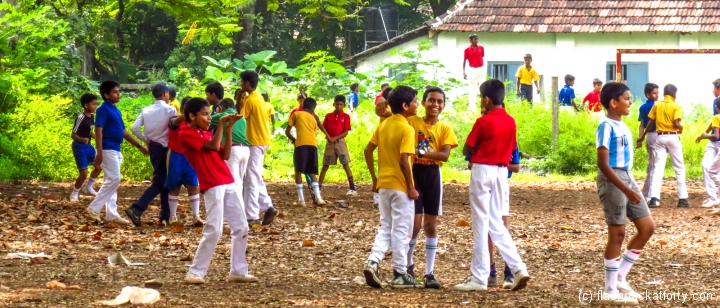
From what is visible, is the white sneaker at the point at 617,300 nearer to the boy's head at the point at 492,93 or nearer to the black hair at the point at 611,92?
the black hair at the point at 611,92

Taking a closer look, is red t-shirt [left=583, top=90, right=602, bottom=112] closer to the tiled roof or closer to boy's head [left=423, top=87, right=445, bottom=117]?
the tiled roof

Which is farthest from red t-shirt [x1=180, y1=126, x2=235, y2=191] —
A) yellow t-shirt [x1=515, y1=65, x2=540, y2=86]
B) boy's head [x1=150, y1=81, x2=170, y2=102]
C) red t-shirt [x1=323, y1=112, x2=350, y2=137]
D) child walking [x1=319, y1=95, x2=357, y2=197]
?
yellow t-shirt [x1=515, y1=65, x2=540, y2=86]

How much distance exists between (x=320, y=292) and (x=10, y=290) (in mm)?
2167

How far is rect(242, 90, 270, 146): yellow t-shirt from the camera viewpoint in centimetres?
1235

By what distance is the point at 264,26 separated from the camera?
42031mm

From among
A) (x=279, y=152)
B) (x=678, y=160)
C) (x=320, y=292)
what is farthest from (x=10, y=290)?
(x=279, y=152)

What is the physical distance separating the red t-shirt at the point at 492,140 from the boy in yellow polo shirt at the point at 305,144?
7.36 m

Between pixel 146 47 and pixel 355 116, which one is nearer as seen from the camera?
pixel 355 116

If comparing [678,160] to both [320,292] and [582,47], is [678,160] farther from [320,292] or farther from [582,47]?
[582,47]

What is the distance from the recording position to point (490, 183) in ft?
26.2

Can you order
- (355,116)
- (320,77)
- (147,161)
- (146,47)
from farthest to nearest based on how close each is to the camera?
(146,47) → (320,77) → (355,116) → (147,161)

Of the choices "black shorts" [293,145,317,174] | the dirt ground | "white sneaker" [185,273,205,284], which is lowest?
the dirt ground

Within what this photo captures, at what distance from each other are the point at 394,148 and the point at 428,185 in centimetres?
42

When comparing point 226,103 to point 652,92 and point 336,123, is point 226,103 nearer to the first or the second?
point 336,123
